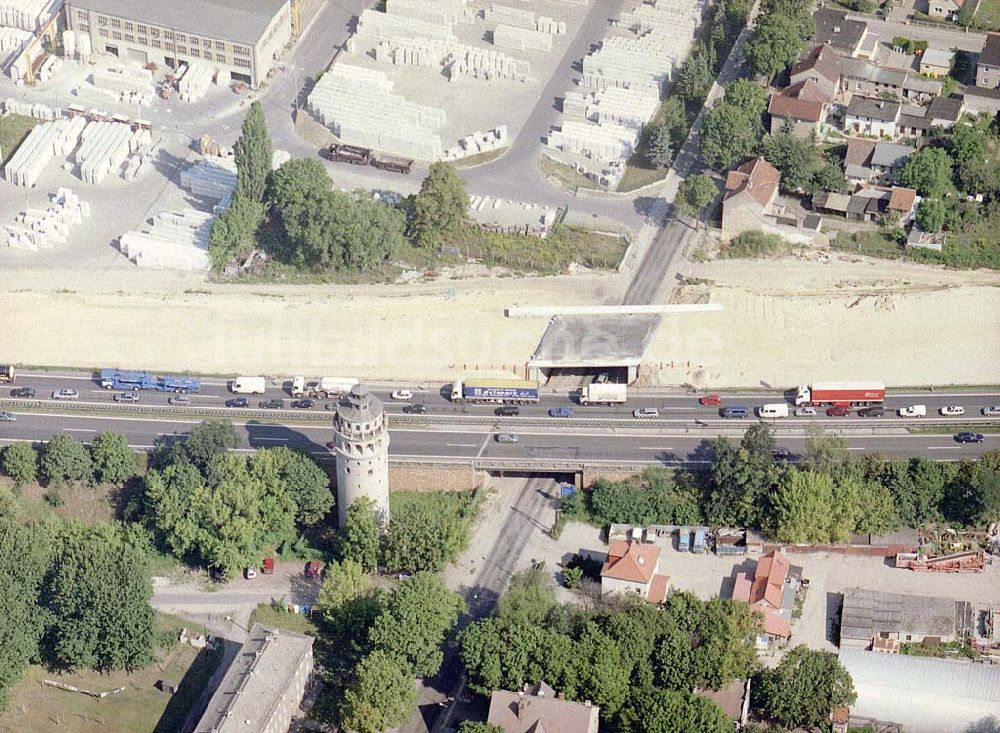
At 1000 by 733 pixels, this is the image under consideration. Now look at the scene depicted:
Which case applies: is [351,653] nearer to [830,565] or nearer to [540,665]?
[540,665]

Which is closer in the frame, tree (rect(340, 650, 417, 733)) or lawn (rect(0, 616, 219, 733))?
tree (rect(340, 650, 417, 733))

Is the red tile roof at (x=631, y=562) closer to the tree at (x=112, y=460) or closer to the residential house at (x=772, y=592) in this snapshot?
the residential house at (x=772, y=592)

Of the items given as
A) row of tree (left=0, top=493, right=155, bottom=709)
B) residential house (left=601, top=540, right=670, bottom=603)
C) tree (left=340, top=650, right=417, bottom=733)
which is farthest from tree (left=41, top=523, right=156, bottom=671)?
residential house (left=601, top=540, right=670, bottom=603)

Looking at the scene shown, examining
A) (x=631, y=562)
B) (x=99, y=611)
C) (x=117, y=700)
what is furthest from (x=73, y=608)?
(x=631, y=562)

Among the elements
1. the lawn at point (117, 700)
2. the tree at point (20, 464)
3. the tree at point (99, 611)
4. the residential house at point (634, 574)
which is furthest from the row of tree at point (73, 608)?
the residential house at point (634, 574)

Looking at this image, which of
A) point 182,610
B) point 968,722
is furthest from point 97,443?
point 968,722

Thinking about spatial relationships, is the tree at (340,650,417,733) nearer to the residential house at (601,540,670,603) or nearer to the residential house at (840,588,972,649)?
the residential house at (601,540,670,603)
